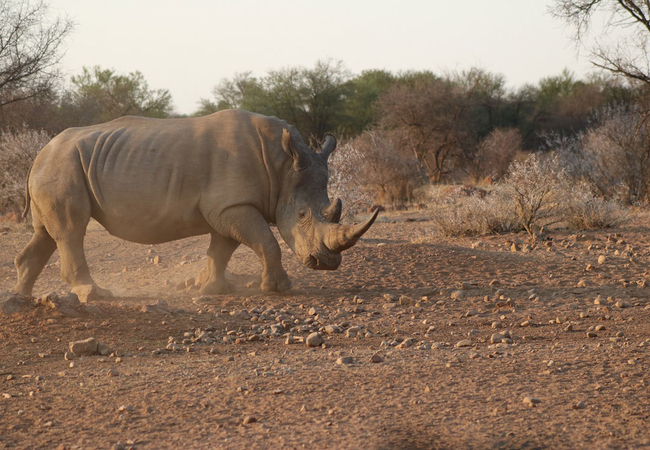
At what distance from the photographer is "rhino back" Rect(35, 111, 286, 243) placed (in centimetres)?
771

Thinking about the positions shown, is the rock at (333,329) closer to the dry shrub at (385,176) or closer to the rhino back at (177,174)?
the rhino back at (177,174)

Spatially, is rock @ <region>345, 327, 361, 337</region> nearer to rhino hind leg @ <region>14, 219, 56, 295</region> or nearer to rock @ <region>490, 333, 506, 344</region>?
rock @ <region>490, 333, 506, 344</region>

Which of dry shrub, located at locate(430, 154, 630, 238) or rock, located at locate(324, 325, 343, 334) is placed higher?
dry shrub, located at locate(430, 154, 630, 238)

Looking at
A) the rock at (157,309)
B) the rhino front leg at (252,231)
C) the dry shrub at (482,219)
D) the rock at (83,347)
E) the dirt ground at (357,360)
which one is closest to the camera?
the dirt ground at (357,360)

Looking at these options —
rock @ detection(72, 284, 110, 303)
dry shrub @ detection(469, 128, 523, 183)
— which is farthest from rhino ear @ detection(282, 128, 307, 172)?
dry shrub @ detection(469, 128, 523, 183)

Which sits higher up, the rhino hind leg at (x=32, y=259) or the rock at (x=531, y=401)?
the rhino hind leg at (x=32, y=259)

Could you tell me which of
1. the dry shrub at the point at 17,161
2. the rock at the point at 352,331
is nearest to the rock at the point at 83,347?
the rock at the point at 352,331

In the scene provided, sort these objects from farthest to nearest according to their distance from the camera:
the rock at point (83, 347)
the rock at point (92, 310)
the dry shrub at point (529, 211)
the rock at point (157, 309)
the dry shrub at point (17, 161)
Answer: the dry shrub at point (17, 161) < the dry shrub at point (529, 211) < the rock at point (157, 309) < the rock at point (92, 310) < the rock at point (83, 347)

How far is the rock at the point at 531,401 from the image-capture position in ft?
13.3

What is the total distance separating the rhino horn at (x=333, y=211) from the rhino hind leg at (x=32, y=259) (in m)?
2.99

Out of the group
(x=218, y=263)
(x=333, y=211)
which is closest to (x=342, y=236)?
(x=333, y=211)

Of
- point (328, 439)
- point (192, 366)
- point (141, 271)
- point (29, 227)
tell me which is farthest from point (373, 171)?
point (328, 439)

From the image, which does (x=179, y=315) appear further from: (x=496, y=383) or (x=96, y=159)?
(x=496, y=383)

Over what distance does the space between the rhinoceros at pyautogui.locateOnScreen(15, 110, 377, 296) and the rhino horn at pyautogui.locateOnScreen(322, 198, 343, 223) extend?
9 centimetres
